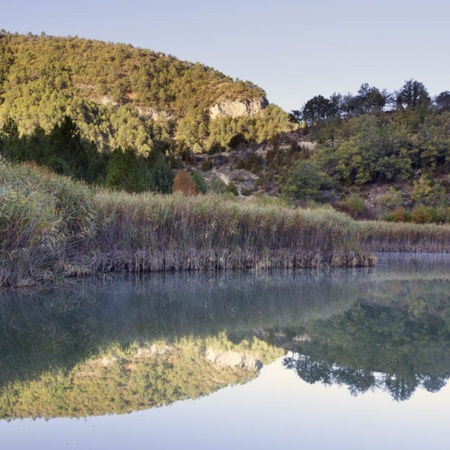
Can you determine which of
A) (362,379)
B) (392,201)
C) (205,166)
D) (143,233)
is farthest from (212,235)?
(205,166)

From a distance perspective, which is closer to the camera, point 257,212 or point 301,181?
point 257,212

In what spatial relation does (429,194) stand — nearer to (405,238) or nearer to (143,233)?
(405,238)

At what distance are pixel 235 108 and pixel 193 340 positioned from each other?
259 ft

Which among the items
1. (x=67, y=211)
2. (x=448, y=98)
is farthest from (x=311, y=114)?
(x=67, y=211)

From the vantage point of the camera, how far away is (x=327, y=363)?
17.2 feet

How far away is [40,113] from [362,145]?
34534mm

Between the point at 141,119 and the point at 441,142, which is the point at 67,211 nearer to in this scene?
the point at 441,142

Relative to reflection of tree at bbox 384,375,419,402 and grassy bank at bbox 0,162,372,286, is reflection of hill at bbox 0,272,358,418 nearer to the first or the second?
grassy bank at bbox 0,162,372,286

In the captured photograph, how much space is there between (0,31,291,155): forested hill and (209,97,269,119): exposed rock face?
0.14 meters

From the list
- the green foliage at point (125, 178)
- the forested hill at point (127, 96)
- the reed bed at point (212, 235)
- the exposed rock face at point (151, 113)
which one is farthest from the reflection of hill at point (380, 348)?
the exposed rock face at point (151, 113)

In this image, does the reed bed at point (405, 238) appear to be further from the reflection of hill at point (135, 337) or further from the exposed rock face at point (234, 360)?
the exposed rock face at point (234, 360)

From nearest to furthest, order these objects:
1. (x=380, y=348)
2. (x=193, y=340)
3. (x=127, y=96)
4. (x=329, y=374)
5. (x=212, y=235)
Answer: (x=329, y=374), (x=380, y=348), (x=193, y=340), (x=212, y=235), (x=127, y=96)

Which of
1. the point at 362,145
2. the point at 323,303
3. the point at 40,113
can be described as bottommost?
the point at 323,303

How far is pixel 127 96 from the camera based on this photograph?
85.4 m
